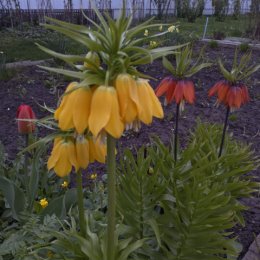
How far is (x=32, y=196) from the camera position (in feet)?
6.45

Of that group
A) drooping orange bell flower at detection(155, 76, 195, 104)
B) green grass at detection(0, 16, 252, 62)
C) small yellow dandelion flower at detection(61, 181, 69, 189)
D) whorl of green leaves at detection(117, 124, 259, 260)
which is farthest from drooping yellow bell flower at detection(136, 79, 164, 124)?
green grass at detection(0, 16, 252, 62)

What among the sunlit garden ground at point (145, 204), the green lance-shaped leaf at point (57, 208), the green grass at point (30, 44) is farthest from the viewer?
the green grass at point (30, 44)

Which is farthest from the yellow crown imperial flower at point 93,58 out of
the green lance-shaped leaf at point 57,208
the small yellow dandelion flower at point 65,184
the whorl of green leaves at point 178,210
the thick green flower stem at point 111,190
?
the small yellow dandelion flower at point 65,184

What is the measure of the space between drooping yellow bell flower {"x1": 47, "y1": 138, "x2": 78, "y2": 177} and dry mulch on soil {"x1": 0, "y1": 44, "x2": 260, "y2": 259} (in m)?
1.26

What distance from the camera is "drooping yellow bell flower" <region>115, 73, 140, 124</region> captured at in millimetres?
887

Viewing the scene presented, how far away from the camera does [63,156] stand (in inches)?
44.9

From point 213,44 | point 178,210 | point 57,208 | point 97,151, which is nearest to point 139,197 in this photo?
point 178,210

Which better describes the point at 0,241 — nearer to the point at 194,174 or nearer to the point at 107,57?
the point at 194,174

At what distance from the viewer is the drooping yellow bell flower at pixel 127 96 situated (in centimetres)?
89

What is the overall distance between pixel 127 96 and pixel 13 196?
47.3 inches

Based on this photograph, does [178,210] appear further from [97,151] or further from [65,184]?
[65,184]

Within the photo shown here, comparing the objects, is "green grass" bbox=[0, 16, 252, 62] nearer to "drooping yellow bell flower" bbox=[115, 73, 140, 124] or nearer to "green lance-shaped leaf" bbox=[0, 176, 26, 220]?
"green lance-shaped leaf" bbox=[0, 176, 26, 220]

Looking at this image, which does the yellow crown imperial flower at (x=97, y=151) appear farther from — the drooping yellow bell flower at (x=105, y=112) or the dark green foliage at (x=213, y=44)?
the dark green foliage at (x=213, y=44)

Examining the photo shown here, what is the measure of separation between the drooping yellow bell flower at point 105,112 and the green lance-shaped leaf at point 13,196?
1.14 metres
